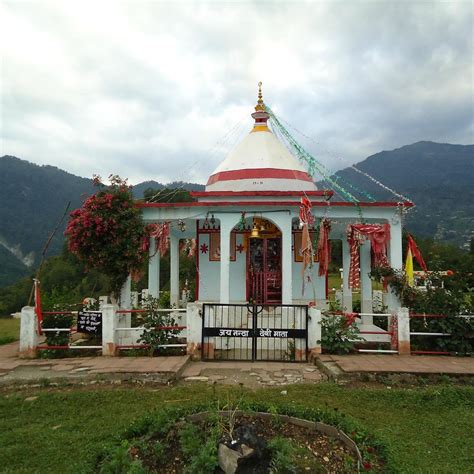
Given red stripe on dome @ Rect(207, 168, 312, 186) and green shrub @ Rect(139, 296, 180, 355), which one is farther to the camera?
red stripe on dome @ Rect(207, 168, 312, 186)

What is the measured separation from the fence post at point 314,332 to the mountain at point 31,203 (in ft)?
326

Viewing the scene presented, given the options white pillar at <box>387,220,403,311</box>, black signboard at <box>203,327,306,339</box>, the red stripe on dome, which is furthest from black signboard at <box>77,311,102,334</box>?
white pillar at <box>387,220,403,311</box>

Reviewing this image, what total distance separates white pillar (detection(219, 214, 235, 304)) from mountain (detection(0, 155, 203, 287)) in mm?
97104

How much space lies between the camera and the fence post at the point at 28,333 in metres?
9.00

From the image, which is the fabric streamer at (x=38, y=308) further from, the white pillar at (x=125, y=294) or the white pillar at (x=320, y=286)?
the white pillar at (x=320, y=286)

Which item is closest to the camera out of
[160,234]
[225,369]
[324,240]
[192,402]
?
[192,402]

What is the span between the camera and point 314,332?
29.1 ft

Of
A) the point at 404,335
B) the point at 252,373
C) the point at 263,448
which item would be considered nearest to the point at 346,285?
the point at 404,335

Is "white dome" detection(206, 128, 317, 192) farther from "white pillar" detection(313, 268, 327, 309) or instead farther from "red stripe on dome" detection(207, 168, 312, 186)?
"white pillar" detection(313, 268, 327, 309)

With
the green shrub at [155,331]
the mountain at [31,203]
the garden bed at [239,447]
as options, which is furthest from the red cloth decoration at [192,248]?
the mountain at [31,203]

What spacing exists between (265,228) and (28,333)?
7.00 metres

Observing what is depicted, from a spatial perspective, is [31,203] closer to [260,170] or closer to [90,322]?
[260,170]

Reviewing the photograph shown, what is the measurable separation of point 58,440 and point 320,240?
317 inches

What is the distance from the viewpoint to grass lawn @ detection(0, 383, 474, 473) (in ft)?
14.7
